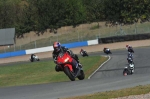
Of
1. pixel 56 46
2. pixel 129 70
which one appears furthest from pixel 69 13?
pixel 56 46

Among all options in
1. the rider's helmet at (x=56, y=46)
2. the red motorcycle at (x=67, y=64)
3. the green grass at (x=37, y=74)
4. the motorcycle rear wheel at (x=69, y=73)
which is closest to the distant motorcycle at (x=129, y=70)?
the green grass at (x=37, y=74)

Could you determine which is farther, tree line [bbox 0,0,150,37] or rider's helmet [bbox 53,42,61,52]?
tree line [bbox 0,0,150,37]

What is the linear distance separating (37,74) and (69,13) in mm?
50214

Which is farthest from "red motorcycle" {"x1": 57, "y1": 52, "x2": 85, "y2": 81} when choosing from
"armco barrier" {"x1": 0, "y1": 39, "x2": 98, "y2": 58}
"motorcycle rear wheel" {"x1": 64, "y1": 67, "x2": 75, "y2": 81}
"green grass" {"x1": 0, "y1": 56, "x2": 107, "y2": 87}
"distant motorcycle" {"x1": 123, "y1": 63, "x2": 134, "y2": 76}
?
"armco barrier" {"x1": 0, "y1": 39, "x2": 98, "y2": 58}

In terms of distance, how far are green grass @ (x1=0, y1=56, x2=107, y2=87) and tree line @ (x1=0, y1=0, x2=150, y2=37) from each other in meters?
38.4

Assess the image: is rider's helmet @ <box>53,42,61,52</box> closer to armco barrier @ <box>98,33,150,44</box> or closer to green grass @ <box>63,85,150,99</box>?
green grass @ <box>63,85,150,99</box>

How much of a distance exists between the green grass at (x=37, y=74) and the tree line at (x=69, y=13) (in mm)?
38351

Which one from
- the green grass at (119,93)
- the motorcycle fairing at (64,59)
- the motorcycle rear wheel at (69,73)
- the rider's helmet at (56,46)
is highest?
the rider's helmet at (56,46)

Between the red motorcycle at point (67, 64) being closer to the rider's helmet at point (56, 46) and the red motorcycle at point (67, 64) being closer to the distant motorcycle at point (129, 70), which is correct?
the rider's helmet at point (56, 46)

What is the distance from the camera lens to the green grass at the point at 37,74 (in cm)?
2609

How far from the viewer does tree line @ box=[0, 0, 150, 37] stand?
72438mm

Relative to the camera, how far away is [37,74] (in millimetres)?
30219

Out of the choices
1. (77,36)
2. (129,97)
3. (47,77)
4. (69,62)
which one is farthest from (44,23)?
(129,97)

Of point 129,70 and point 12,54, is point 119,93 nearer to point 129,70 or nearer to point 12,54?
point 129,70
